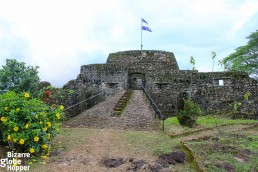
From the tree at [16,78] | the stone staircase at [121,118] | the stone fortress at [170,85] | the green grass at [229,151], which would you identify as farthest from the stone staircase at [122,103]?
the green grass at [229,151]

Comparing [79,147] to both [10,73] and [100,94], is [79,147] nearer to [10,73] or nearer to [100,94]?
[10,73]

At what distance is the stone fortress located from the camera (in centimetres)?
1555

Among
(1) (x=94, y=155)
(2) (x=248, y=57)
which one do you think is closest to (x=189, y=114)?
(1) (x=94, y=155)

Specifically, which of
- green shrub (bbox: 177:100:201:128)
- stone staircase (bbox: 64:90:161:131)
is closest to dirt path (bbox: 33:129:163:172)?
stone staircase (bbox: 64:90:161:131)

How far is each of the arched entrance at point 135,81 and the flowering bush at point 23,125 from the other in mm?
11593

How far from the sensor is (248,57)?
2528cm

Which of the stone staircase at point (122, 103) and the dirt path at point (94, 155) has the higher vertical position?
the stone staircase at point (122, 103)

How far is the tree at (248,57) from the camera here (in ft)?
81.6

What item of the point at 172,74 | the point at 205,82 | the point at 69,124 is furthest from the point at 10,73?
the point at 205,82

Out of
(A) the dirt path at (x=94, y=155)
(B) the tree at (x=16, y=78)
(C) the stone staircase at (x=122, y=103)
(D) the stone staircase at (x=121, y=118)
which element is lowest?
(A) the dirt path at (x=94, y=155)

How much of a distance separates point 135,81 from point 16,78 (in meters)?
9.50

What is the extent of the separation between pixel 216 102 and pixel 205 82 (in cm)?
134

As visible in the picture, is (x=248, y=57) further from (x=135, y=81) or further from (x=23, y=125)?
(x=23, y=125)

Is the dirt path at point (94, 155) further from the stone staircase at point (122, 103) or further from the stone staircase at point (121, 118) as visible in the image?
the stone staircase at point (122, 103)
